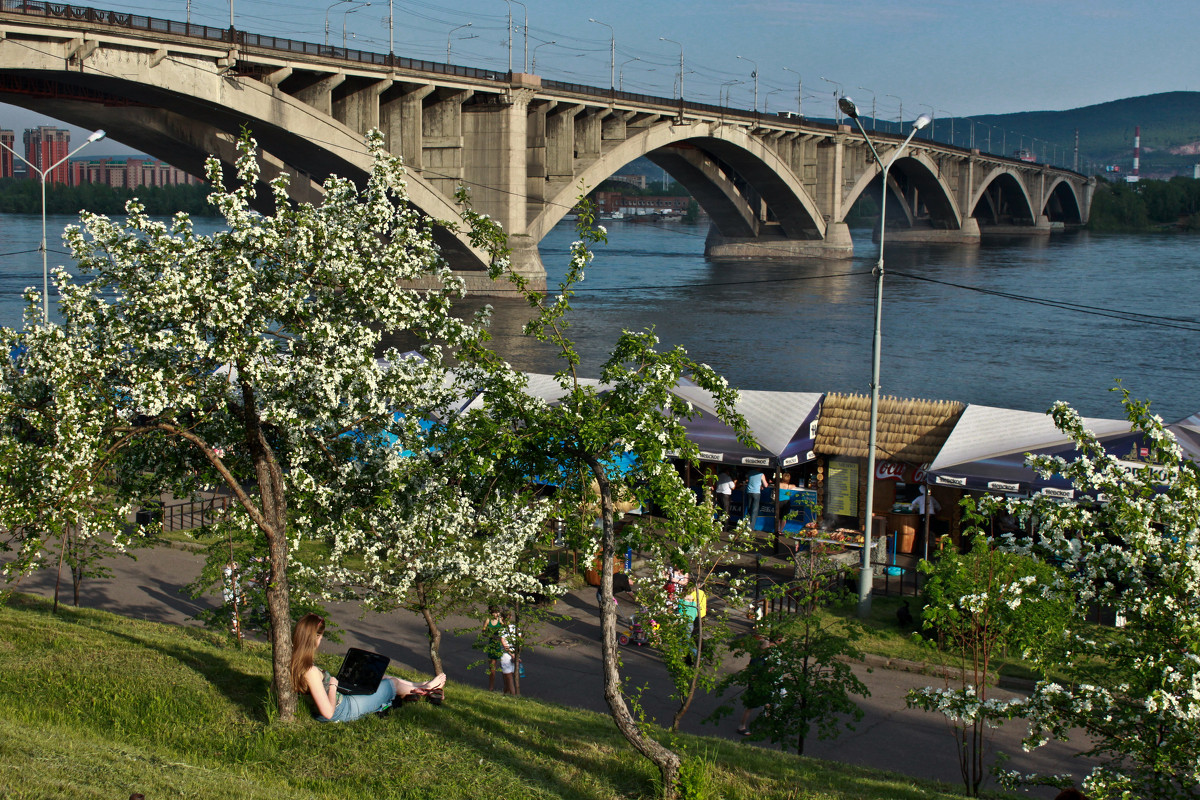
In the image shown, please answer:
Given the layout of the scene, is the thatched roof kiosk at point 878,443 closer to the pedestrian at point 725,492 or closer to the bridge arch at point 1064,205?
the pedestrian at point 725,492

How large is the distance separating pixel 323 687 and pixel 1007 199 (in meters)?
141

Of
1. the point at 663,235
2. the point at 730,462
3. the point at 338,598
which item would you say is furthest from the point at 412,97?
the point at 663,235

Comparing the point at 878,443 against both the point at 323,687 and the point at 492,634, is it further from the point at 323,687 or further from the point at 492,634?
the point at 323,687

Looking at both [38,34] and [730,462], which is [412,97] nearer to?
[38,34]

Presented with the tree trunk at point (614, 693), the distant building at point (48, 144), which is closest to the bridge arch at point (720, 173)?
the tree trunk at point (614, 693)

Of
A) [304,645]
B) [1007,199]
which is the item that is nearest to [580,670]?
[304,645]

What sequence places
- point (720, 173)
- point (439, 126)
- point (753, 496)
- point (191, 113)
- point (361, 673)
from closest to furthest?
point (361, 673) → point (753, 496) → point (191, 113) → point (439, 126) → point (720, 173)

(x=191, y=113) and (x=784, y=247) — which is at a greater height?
(x=191, y=113)

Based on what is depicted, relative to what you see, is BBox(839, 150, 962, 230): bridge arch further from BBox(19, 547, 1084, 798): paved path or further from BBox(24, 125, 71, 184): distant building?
BBox(24, 125, 71, 184): distant building

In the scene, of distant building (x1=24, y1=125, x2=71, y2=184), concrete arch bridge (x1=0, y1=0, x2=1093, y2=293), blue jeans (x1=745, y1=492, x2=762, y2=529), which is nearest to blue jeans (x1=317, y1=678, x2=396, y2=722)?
concrete arch bridge (x1=0, y1=0, x2=1093, y2=293)

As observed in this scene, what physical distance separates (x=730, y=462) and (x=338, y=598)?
25.0 ft

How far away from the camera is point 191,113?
4219cm

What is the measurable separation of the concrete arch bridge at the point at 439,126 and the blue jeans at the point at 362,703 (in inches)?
314

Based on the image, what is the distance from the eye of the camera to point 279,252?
8.24 m
